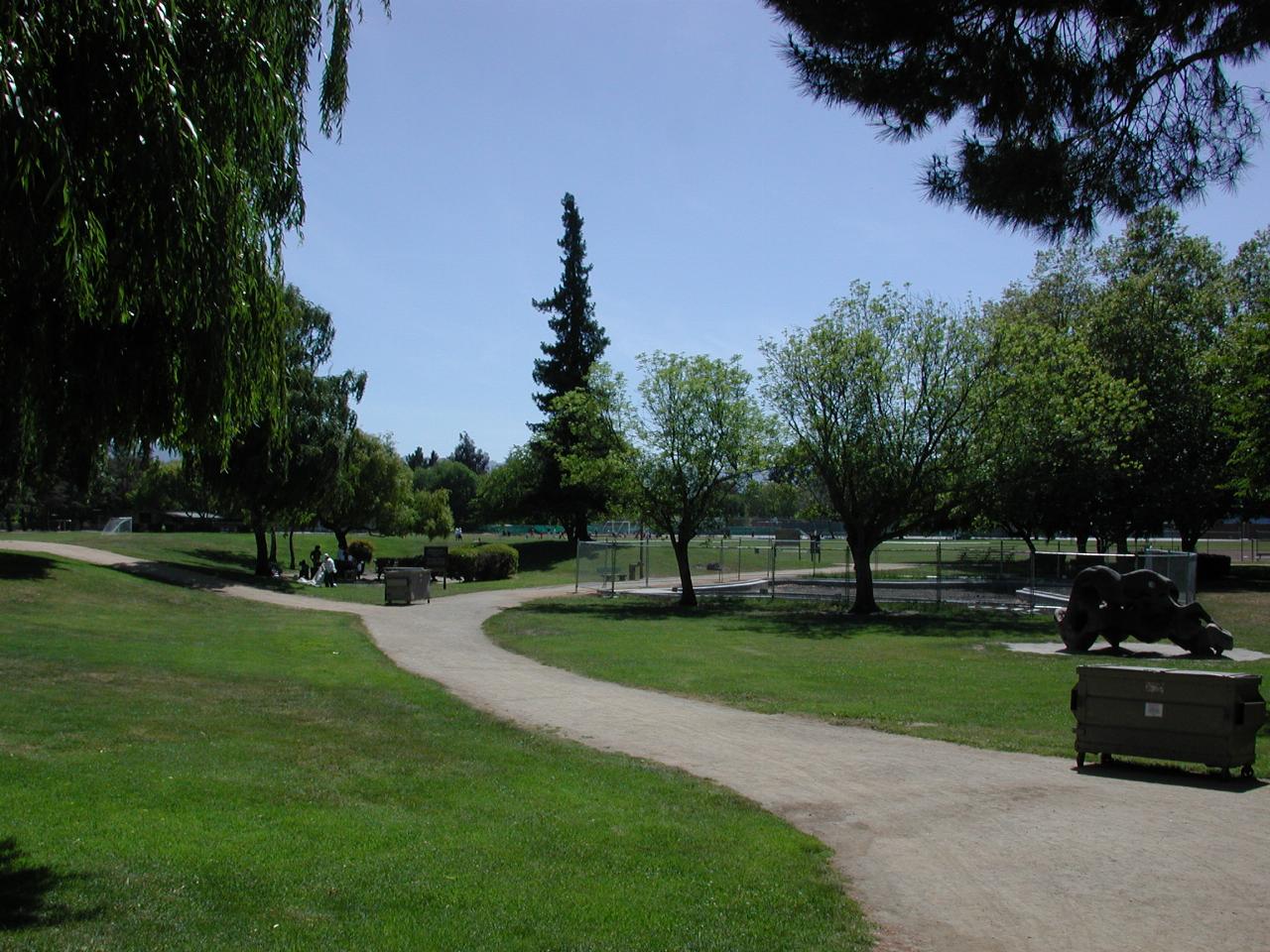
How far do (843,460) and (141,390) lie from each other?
91.1 feet

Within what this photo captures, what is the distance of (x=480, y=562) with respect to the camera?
42750 millimetres

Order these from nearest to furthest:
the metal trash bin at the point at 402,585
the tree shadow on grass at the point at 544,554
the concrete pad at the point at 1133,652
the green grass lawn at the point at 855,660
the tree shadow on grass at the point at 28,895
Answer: the tree shadow on grass at the point at 28,895, the green grass lawn at the point at 855,660, the concrete pad at the point at 1133,652, the metal trash bin at the point at 402,585, the tree shadow on grass at the point at 544,554

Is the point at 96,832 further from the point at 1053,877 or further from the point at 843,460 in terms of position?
the point at 843,460

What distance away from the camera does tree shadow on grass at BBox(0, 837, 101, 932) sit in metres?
4.98

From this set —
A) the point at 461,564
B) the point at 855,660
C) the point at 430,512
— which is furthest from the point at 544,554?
the point at 855,660

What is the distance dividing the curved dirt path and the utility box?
0.93 feet

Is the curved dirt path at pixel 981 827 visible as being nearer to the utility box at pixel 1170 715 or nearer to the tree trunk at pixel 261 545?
the utility box at pixel 1170 715

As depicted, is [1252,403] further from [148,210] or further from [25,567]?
[25,567]

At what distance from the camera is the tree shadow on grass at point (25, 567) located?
2423cm

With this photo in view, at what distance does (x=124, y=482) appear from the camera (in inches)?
3907

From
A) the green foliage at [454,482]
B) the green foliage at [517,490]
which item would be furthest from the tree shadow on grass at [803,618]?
the green foliage at [454,482]

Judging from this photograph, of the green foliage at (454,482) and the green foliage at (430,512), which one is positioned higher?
the green foliage at (454,482)

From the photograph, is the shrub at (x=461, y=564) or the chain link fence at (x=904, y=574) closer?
the chain link fence at (x=904, y=574)

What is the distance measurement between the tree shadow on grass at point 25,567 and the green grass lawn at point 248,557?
25.2 ft
